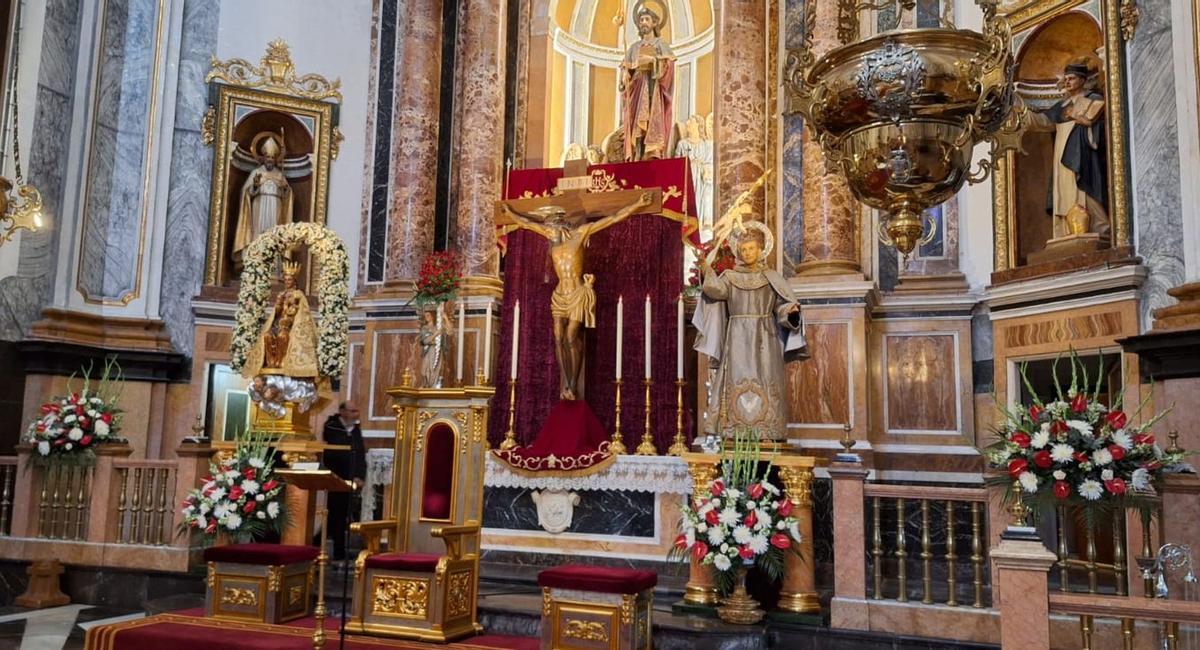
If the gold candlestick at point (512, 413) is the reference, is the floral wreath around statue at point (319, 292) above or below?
above

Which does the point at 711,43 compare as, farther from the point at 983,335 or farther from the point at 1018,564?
the point at 1018,564

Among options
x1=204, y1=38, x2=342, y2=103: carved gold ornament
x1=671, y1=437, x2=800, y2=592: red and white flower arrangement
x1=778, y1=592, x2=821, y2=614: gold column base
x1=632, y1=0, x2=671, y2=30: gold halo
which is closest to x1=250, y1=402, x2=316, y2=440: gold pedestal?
x1=671, y1=437, x2=800, y2=592: red and white flower arrangement

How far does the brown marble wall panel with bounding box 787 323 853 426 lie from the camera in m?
8.74

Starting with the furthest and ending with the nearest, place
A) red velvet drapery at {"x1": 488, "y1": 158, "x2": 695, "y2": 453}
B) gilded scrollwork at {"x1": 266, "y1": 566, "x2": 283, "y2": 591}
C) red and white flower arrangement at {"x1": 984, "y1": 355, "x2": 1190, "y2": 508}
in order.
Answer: red velvet drapery at {"x1": 488, "y1": 158, "x2": 695, "y2": 453} → gilded scrollwork at {"x1": 266, "y1": 566, "x2": 283, "y2": 591} → red and white flower arrangement at {"x1": 984, "y1": 355, "x2": 1190, "y2": 508}

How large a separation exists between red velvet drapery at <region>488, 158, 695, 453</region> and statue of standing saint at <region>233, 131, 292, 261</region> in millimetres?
3295

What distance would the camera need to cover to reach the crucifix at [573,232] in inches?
359

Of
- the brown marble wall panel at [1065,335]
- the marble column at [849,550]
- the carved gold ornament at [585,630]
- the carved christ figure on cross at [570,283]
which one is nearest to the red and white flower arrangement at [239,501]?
the carved christ figure on cross at [570,283]

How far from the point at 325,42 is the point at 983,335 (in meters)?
7.91

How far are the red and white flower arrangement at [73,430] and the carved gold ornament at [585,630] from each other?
4771mm

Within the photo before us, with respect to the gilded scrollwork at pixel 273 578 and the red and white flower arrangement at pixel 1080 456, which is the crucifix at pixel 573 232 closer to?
the gilded scrollwork at pixel 273 578

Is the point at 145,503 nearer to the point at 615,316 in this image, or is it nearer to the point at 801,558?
the point at 615,316

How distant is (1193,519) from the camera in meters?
5.67

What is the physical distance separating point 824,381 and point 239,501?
16.2 feet

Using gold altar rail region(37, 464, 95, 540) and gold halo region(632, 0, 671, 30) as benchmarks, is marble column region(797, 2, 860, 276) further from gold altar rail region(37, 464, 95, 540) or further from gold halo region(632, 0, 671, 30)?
gold altar rail region(37, 464, 95, 540)
